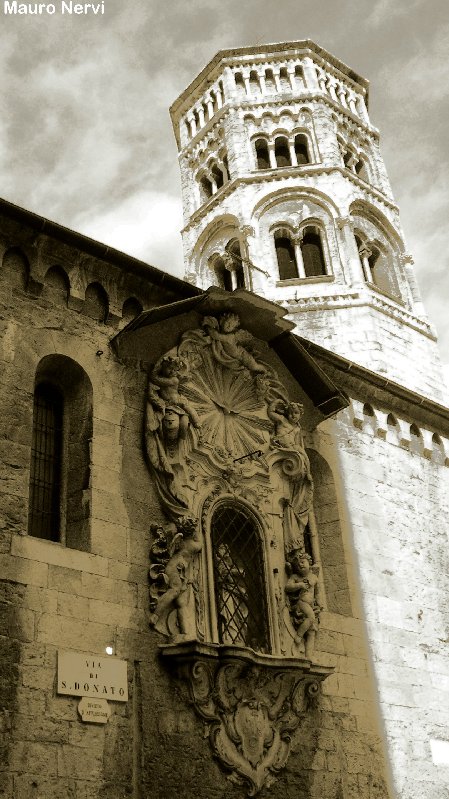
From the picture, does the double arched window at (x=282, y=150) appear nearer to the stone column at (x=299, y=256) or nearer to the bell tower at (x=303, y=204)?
the bell tower at (x=303, y=204)

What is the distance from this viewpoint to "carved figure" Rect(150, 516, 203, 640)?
32.0ft

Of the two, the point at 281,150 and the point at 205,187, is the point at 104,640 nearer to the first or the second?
the point at 281,150

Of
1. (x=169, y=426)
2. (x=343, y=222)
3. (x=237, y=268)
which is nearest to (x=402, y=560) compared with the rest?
(x=169, y=426)

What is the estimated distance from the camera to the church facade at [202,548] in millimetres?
8938

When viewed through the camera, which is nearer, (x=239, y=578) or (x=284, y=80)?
(x=239, y=578)

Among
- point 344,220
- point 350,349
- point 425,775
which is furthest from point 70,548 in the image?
point 344,220

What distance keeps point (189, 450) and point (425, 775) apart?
5.17m

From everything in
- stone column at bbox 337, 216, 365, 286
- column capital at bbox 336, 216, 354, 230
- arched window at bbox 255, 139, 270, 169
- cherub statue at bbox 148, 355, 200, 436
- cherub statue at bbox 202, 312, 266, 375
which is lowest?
cherub statue at bbox 148, 355, 200, 436

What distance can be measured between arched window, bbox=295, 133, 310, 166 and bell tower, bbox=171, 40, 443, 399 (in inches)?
1.6

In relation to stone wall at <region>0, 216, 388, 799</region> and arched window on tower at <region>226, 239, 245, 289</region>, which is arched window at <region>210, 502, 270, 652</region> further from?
arched window on tower at <region>226, 239, 245, 289</region>

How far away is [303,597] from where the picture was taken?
11070 millimetres

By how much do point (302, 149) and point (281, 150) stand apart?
638mm

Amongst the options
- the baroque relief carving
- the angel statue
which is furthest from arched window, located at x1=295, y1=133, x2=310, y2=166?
the angel statue

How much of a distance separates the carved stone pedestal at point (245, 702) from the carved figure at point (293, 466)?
188 cm
